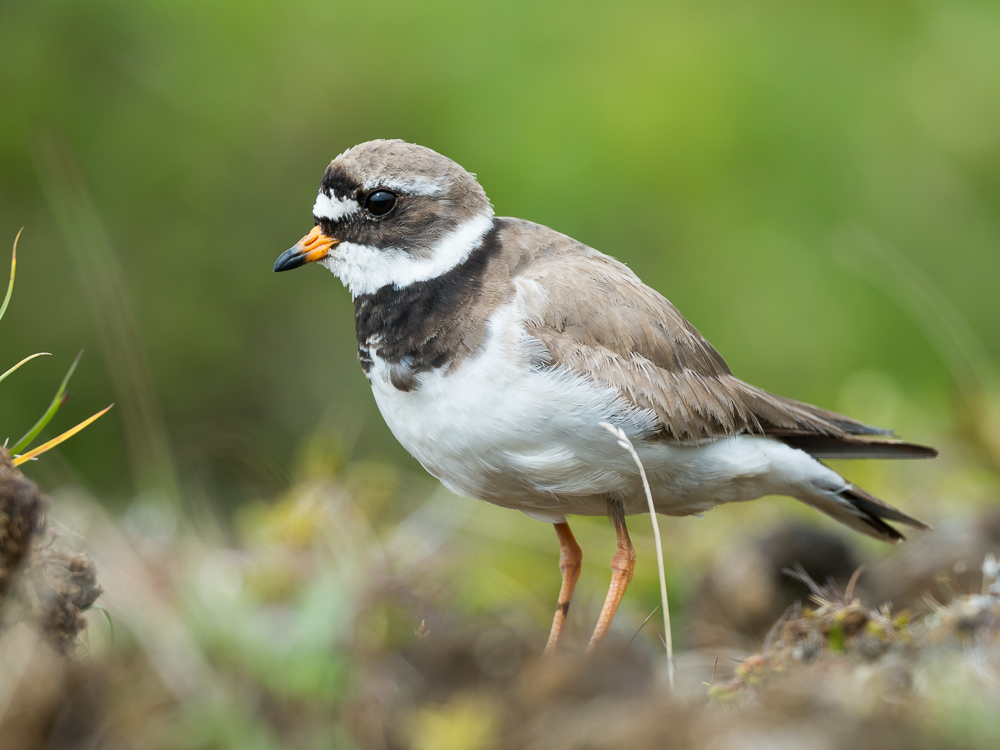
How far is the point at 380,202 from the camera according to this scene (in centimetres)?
384

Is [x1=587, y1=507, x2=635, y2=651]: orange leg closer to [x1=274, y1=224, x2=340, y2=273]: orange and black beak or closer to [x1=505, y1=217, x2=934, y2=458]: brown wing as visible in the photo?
[x1=505, y1=217, x2=934, y2=458]: brown wing

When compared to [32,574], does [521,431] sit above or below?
below

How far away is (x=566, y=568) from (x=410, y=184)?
164 cm

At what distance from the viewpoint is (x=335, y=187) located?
12.7ft

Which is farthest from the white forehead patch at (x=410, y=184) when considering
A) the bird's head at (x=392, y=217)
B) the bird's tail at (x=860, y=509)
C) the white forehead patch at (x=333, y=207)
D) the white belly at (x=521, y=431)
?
the bird's tail at (x=860, y=509)

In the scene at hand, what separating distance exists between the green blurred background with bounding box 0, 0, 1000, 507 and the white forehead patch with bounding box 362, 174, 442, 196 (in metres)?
5.09

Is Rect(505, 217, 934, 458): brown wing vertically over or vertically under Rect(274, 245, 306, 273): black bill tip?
under

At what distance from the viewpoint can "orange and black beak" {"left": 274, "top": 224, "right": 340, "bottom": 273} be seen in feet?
13.0

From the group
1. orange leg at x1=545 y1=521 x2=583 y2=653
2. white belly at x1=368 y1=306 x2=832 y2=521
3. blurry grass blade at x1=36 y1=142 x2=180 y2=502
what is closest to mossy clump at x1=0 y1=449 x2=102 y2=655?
white belly at x1=368 y1=306 x2=832 y2=521

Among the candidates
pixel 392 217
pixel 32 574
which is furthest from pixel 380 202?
pixel 32 574

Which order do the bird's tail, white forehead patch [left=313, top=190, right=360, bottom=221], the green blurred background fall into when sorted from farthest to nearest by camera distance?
the green blurred background < the bird's tail < white forehead patch [left=313, top=190, right=360, bottom=221]

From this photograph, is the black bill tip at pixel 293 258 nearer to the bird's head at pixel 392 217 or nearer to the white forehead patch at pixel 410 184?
the bird's head at pixel 392 217

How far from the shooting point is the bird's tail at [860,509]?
14.0 ft

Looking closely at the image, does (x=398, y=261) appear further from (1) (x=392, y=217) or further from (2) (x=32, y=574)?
(2) (x=32, y=574)
